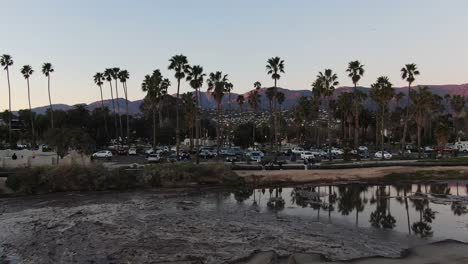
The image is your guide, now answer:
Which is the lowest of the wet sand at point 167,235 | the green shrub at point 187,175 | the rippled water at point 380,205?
the rippled water at point 380,205

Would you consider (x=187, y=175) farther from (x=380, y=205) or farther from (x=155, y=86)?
(x=155, y=86)

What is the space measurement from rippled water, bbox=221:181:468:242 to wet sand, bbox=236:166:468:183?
3.34 m

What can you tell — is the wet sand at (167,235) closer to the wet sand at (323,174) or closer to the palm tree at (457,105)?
the wet sand at (323,174)

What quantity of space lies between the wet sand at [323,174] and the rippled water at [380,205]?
11.0 feet

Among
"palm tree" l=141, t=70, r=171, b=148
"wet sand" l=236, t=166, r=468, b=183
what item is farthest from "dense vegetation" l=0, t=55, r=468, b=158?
"wet sand" l=236, t=166, r=468, b=183

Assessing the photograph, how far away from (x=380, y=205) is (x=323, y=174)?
16.6 metres

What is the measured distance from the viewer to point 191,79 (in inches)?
2918

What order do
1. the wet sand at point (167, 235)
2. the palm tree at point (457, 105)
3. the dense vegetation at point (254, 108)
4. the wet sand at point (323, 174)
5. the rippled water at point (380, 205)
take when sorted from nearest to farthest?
1. the wet sand at point (167, 235)
2. the rippled water at point (380, 205)
3. the wet sand at point (323, 174)
4. the dense vegetation at point (254, 108)
5. the palm tree at point (457, 105)

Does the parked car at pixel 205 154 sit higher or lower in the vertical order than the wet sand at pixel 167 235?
higher

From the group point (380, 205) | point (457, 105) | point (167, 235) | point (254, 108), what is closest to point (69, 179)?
point (167, 235)

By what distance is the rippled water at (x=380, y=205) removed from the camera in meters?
29.1

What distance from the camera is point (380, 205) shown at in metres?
36.9

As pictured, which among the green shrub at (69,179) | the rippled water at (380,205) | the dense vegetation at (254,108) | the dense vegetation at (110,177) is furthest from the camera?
the dense vegetation at (254,108)

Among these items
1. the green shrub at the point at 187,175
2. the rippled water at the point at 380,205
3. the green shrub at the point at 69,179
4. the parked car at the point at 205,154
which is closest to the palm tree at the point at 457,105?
the parked car at the point at 205,154
